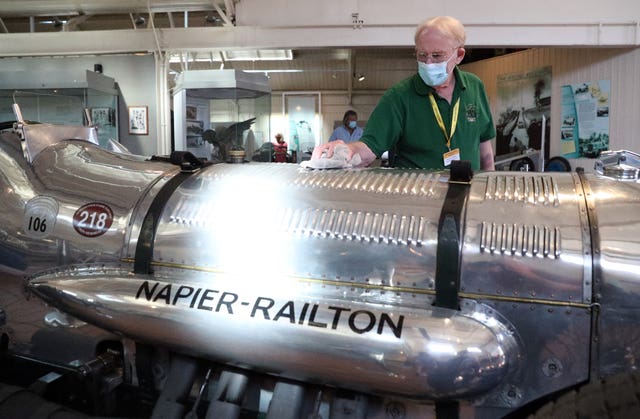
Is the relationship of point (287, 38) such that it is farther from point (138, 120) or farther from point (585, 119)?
point (585, 119)

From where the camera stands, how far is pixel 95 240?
174 cm

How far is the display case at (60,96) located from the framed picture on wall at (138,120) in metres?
0.30

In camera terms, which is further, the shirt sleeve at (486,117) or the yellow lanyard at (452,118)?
the shirt sleeve at (486,117)

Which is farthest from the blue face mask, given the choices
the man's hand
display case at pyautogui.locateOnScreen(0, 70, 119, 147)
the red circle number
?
display case at pyautogui.locateOnScreen(0, 70, 119, 147)

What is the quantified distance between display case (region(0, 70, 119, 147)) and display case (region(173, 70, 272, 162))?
1167 mm

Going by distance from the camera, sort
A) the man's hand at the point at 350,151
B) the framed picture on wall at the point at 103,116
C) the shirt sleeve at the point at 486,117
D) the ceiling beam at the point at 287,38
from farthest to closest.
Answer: the framed picture on wall at the point at 103,116 < the ceiling beam at the point at 287,38 < the shirt sleeve at the point at 486,117 < the man's hand at the point at 350,151

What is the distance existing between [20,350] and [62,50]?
7.27 meters

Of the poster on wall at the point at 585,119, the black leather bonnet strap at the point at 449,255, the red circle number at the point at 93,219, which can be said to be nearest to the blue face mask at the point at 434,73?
the black leather bonnet strap at the point at 449,255

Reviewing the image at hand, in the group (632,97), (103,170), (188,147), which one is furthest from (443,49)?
(632,97)

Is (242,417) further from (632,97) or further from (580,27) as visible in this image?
(632,97)

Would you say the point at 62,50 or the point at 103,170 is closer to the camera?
the point at 103,170

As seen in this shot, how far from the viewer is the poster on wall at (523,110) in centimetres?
869

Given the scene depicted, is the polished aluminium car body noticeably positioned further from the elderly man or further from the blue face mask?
the blue face mask

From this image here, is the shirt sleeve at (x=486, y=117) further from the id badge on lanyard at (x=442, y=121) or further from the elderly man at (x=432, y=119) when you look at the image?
the id badge on lanyard at (x=442, y=121)
